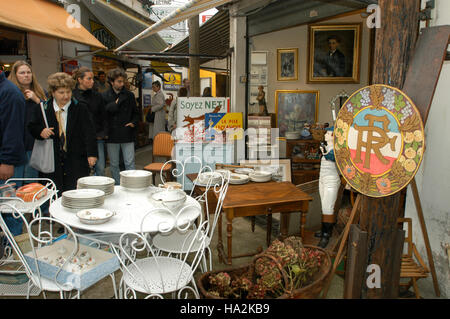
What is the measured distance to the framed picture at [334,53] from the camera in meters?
5.98

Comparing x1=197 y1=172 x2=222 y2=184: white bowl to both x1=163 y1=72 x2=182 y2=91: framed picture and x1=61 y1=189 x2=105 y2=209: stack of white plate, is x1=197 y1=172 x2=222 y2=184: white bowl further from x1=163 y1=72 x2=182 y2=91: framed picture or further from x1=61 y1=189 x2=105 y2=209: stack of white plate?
x1=163 y1=72 x2=182 y2=91: framed picture

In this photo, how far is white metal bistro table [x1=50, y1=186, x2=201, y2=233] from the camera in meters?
2.22

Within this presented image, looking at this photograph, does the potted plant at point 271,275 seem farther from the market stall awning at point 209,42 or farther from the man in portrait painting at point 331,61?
the man in portrait painting at point 331,61

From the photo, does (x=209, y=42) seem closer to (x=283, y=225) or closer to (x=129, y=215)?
(x=283, y=225)

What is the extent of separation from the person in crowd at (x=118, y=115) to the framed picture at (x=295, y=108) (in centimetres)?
269

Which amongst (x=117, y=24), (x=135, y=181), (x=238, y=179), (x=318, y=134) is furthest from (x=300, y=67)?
(x=117, y=24)

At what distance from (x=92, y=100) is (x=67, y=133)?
128 cm

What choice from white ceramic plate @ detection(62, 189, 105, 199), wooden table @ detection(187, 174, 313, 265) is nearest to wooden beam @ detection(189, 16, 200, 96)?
wooden table @ detection(187, 174, 313, 265)

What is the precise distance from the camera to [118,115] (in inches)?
209

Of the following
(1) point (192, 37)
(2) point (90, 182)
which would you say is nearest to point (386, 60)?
(2) point (90, 182)

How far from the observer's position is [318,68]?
6.24m

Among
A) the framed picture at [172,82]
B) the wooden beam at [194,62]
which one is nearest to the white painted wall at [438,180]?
the wooden beam at [194,62]
